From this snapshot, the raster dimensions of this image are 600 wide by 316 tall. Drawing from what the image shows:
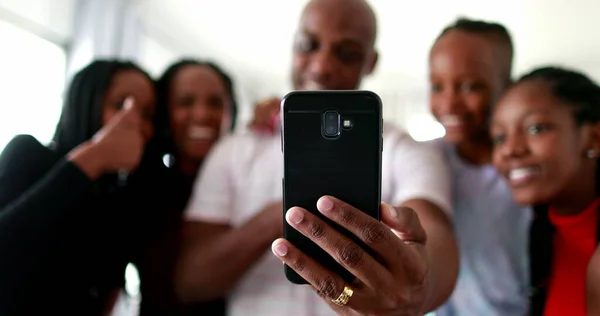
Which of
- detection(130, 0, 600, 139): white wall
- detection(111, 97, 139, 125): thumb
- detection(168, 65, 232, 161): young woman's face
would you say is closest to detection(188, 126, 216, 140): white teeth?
detection(168, 65, 232, 161): young woman's face

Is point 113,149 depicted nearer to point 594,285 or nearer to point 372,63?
point 372,63

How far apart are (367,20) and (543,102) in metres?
0.30

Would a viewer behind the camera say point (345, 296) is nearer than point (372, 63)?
Yes

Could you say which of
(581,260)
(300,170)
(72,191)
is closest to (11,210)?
(72,191)

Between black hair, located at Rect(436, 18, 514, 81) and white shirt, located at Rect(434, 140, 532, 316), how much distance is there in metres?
0.27

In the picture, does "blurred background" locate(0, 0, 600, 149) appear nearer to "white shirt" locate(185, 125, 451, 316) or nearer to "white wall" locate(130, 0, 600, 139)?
"white wall" locate(130, 0, 600, 139)

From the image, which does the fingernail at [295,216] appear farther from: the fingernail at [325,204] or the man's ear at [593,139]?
the man's ear at [593,139]

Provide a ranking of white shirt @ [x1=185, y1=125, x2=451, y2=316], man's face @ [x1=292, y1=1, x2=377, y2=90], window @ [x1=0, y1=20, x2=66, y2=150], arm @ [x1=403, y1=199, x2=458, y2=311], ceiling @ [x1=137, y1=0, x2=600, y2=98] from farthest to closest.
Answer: ceiling @ [x1=137, y1=0, x2=600, y2=98]
window @ [x1=0, y1=20, x2=66, y2=150]
man's face @ [x1=292, y1=1, x2=377, y2=90]
white shirt @ [x1=185, y1=125, x2=451, y2=316]
arm @ [x1=403, y1=199, x2=458, y2=311]

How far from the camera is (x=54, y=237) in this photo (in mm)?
614

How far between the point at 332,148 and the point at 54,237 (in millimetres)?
431

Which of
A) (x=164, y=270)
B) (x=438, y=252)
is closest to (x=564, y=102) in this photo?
(x=438, y=252)

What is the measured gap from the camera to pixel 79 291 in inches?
27.0

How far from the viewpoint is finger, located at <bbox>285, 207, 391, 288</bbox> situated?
1.23 ft

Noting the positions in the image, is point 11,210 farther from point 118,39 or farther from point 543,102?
point 118,39
